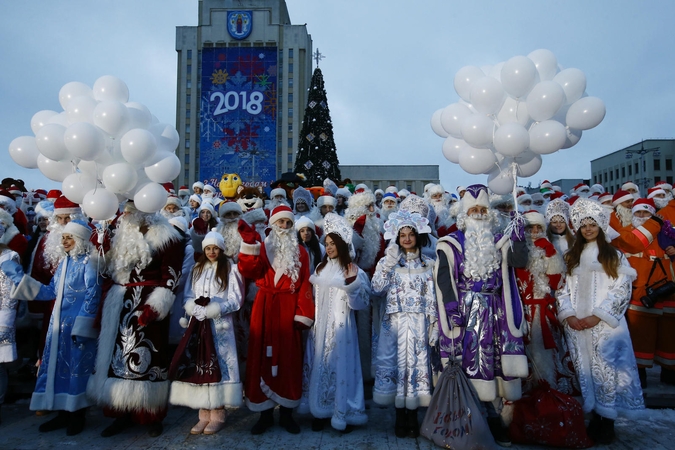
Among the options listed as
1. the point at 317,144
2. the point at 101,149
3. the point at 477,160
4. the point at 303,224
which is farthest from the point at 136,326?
the point at 317,144

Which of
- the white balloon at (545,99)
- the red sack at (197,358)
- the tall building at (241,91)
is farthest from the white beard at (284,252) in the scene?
the tall building at (241,91)

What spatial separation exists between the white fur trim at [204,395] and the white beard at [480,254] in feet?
7.55

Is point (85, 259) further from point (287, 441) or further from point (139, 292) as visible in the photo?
point (287, 441)

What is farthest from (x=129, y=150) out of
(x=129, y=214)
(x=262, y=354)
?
(x=262, y=354)

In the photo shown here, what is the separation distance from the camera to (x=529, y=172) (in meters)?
4.23

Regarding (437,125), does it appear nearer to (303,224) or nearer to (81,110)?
(303,224)

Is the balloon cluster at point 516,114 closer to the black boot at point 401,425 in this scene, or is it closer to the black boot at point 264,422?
the black boot at point 401,425

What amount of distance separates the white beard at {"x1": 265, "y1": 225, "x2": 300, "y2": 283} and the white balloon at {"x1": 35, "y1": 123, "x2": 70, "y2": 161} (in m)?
1.90

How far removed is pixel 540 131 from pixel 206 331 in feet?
10.9

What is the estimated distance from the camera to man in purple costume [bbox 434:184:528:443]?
387cm

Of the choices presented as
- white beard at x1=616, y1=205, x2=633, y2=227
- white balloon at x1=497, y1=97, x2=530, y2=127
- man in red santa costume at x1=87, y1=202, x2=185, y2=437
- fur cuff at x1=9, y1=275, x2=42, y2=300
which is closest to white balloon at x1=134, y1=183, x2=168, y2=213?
man in red santa costume at x1=87, y1=202, x2=185, y2=437

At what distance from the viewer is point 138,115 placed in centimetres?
409

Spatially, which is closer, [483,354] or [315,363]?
[483,354]

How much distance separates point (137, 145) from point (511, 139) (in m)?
2.99
